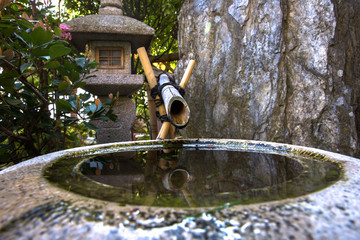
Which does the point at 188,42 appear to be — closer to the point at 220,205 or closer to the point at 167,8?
the point at 167,8

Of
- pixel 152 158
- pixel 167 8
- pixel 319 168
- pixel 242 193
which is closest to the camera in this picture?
pixel 242 193

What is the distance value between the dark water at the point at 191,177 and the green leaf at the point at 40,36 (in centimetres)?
59

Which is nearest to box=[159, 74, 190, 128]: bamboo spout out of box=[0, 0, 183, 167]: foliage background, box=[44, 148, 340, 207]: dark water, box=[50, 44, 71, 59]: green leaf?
box=[44, 148, 340, 207]: dark water

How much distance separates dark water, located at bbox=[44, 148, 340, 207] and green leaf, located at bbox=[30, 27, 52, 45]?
0.59 meters

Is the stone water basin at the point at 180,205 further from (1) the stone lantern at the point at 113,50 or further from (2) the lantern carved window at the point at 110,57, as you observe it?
(2) the lantern carved window at the point at 110,57

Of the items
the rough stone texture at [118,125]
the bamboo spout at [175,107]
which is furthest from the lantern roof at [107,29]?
the bamboo spout at [175,107]

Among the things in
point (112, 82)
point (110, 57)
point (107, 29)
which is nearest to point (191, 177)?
point (112, 82)

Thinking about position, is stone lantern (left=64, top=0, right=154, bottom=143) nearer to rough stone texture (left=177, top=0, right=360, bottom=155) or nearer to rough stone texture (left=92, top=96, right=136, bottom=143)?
rough stone texture (left=92, top=96, right=136, bottom=143)

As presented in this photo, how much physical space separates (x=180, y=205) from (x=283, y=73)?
218 centimetres

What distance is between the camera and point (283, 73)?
7.37 feet

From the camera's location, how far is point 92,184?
1.85 ft

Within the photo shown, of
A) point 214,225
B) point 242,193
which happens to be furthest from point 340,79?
point 214,225

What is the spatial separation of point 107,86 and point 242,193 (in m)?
2.13

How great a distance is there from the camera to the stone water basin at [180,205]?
32 centimetres
